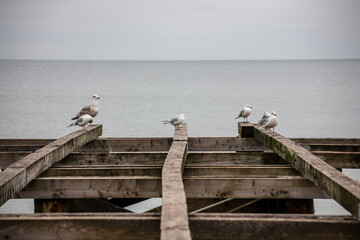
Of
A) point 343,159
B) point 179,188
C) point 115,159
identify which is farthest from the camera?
point 115,159

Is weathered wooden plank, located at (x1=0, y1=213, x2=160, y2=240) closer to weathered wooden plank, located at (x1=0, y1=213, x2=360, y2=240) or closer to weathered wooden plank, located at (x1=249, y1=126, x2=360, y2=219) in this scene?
weathered wooden plank, located at (x1=0, y1=213, x2=360, y2=240)

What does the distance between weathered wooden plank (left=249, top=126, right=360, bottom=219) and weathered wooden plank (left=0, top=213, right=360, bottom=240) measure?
317mm

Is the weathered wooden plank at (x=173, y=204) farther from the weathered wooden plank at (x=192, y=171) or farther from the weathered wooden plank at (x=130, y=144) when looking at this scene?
the weathered wooden plank at (x=130, y=144)

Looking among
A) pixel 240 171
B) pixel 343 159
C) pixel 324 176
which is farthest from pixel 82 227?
pixel 343 159

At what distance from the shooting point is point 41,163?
19.5 ft

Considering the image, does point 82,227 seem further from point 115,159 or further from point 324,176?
point 115,159

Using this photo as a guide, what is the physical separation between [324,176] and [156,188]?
170 centimetres

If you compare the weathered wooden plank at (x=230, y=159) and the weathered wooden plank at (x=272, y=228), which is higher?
the weathered wooden plank at (x=230, y=159)

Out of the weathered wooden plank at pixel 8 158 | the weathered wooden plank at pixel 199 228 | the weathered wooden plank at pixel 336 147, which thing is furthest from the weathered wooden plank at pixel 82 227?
the weathered wooden plank at pixel 336 147

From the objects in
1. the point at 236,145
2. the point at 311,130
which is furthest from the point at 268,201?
the point at 311,130

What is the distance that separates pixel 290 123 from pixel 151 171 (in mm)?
27752

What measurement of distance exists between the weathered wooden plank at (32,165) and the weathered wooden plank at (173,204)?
149 centimetres

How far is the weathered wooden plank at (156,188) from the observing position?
16.8ft

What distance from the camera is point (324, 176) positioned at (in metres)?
4.90
